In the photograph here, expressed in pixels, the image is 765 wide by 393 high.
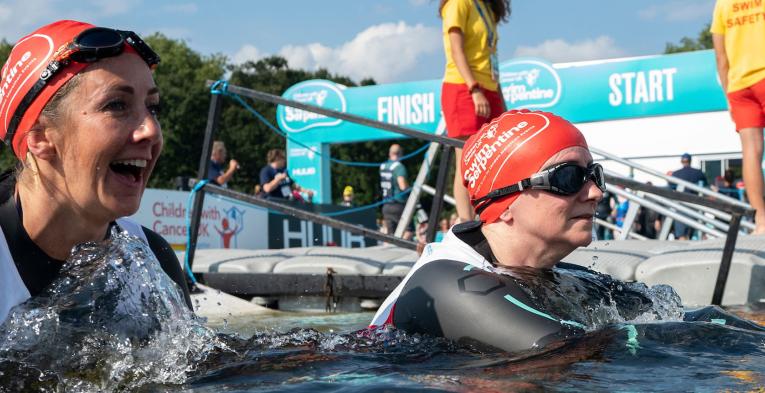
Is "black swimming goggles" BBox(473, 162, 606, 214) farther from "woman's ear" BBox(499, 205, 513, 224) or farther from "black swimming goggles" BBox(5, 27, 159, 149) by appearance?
"black swimming goggles" BBox(5, 27, 159, 149)

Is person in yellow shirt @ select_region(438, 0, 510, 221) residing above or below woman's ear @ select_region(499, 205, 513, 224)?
above

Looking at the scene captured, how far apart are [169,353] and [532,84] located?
61.8ft

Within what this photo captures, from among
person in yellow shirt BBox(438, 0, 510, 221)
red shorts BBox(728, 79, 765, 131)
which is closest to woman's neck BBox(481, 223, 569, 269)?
person in yellow shirt BBox(438, 0, 510, 221)

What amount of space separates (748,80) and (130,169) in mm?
5047

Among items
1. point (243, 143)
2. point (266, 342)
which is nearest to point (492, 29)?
point (266, 342)

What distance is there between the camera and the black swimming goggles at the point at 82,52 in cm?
260

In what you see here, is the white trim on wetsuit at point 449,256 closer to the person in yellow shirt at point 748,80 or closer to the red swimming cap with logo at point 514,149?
the red swimming cap with logo at point 514,149

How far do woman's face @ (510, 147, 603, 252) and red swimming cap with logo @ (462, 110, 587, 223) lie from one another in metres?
0.05

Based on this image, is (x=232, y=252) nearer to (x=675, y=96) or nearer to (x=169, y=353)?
(x=169, y=353)

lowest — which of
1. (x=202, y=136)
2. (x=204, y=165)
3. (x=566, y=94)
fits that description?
(x=204, y=165)

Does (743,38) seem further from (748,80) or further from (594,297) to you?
(594,297)

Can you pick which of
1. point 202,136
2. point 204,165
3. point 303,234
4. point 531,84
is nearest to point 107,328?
point 204,165

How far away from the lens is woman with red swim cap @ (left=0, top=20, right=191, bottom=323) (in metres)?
2.56

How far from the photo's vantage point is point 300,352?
113 inches
